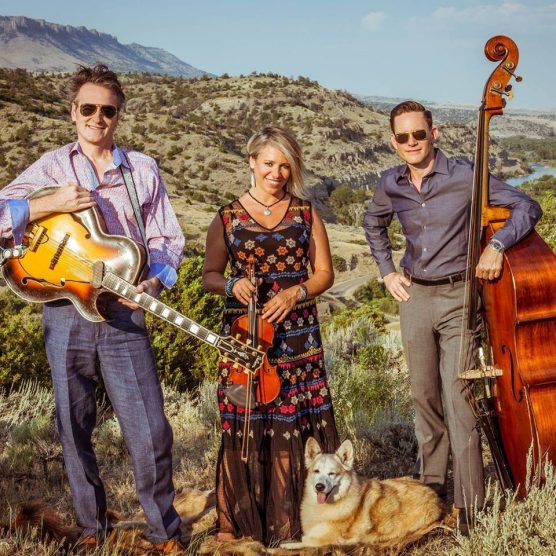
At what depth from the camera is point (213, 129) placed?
6712 cm

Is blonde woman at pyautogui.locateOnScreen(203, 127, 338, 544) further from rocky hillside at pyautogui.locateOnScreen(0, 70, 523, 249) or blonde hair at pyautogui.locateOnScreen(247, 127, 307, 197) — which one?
rocky hillside at pyautogui.locateOnScreen(0, 70, 523, 249)

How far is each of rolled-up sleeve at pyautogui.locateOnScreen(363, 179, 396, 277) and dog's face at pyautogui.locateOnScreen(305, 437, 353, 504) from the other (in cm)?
121

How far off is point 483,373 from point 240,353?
1341mm

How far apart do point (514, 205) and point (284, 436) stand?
5.90 ft

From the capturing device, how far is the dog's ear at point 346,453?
3717 mm

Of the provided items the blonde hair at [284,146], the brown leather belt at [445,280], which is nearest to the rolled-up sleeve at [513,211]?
the brown leather belt at [445,280]

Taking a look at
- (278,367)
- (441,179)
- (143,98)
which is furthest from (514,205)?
(143,98)

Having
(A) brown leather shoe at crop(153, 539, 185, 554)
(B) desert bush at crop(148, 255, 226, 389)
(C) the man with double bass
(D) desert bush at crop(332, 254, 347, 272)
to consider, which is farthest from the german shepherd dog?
(D) desert bush at crop(332, 254, 347, 272)

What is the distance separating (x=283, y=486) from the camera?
12.7 ft

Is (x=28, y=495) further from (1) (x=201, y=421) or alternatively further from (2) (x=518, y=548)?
(2) (x=518, y=548)

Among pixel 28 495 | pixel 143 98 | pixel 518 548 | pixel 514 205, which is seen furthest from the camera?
pixel 143 98

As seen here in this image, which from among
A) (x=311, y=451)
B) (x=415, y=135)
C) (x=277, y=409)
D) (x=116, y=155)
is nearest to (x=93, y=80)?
(x=116, y=155)

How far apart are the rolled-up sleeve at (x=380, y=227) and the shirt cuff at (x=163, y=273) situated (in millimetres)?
1482

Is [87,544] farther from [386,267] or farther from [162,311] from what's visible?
[386,267]
